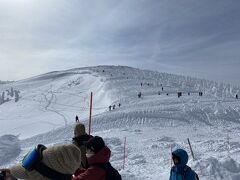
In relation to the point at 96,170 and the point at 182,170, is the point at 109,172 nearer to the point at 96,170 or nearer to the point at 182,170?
the point at 96,170

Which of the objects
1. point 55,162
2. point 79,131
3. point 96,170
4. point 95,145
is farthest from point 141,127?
point 55,162

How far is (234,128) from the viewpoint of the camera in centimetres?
3153

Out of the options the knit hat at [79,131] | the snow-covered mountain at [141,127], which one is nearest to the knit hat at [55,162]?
the knit hat at [79,131]

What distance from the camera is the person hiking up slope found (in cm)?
348

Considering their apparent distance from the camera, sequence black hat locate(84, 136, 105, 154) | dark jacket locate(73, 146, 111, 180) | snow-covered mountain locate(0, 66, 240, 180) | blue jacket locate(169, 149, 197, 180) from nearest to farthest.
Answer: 1. dark jacket locate(73, 146, 111, 180)
2. black hat locate(84, 136, 105, 154)
3. blue jacket locate(169, 149, 197, 180)
4. snow-covered mountain locate(0, 66, 240, 180)

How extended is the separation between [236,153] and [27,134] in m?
25.4

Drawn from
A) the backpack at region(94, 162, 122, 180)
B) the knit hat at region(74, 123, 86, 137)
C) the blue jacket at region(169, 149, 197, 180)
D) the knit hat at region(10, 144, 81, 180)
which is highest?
the knit hat at region(10, 144, 81, 180)

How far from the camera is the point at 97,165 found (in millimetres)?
3547

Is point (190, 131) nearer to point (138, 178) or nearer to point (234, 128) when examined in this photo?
point (234, 128)

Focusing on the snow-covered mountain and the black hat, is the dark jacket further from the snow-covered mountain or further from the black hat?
the snow-covered mountain

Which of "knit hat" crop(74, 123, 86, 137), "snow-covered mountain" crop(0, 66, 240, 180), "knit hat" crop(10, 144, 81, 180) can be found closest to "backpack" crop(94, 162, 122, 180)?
"knit hat" crop(10, 144, 81, 180)

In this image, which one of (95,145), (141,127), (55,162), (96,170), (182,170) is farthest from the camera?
(141,127)

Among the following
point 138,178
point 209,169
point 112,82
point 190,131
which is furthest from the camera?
point 112,82

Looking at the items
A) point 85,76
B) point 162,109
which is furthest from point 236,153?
point 85,76
